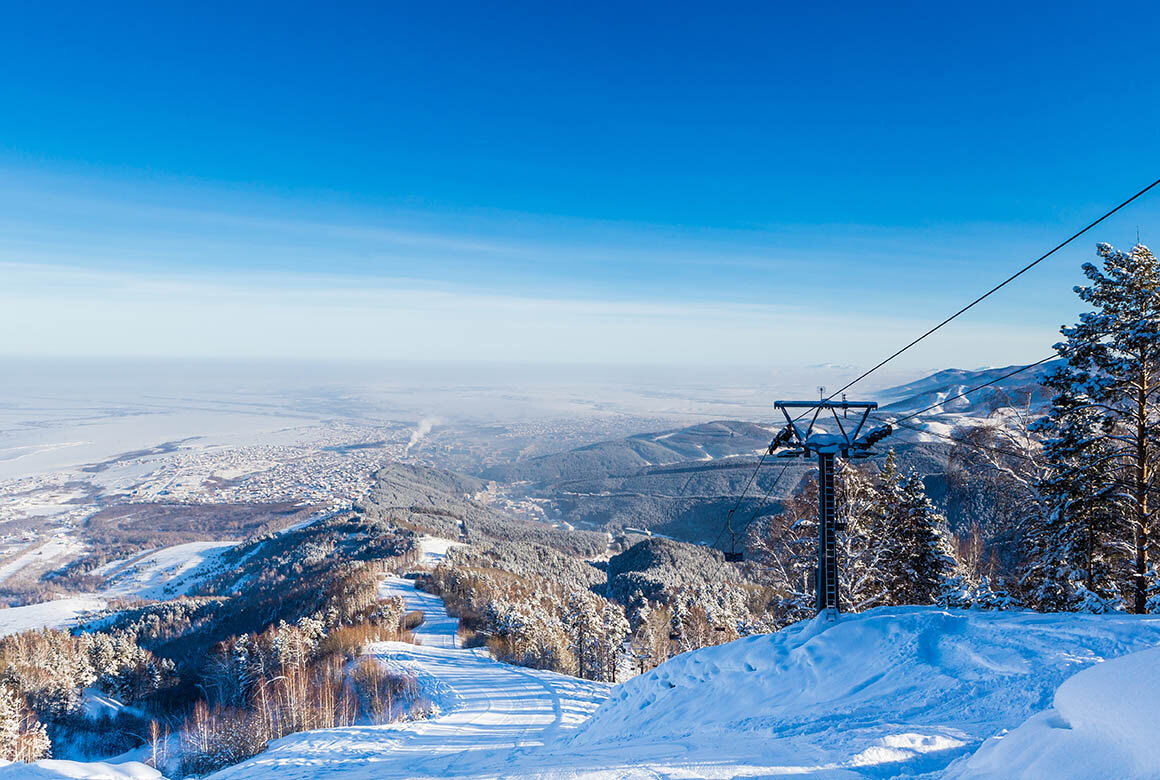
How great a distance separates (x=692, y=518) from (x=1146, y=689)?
5136 inches

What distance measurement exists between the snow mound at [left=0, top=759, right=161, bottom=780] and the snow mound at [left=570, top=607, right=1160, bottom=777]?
11.0 meters

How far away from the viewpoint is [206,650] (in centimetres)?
5947

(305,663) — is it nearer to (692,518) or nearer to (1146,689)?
(1146,689)

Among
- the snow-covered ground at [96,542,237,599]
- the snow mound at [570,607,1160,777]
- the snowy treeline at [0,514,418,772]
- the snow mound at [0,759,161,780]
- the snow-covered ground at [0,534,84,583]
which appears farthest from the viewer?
the snow-covered ground at [0,534,84,583]

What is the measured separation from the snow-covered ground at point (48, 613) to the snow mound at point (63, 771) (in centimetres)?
9644

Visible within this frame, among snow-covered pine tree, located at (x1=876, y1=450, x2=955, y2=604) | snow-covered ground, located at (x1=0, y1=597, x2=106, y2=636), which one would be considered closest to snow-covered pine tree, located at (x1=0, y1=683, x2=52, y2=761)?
snow-covered pine tree, located at (x1=876, y1=450, x2=955, y2=604)

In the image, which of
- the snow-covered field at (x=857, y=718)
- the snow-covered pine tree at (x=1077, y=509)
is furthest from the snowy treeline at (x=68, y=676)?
the snow-covered pine tree at (x=1077, y=509)

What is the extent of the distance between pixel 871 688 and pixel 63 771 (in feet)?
54.7

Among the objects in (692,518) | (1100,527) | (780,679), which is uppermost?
(1100,527)

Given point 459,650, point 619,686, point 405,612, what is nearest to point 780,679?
point 619,686

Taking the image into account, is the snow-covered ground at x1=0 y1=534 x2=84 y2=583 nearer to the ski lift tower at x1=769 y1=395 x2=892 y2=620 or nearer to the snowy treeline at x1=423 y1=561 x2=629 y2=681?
the snowy treeline at x1=423 y1=561 x2=629 y2=681

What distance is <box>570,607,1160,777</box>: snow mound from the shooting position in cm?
616

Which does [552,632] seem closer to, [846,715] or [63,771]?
[63,771]

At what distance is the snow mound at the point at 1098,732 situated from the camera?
2.90m
